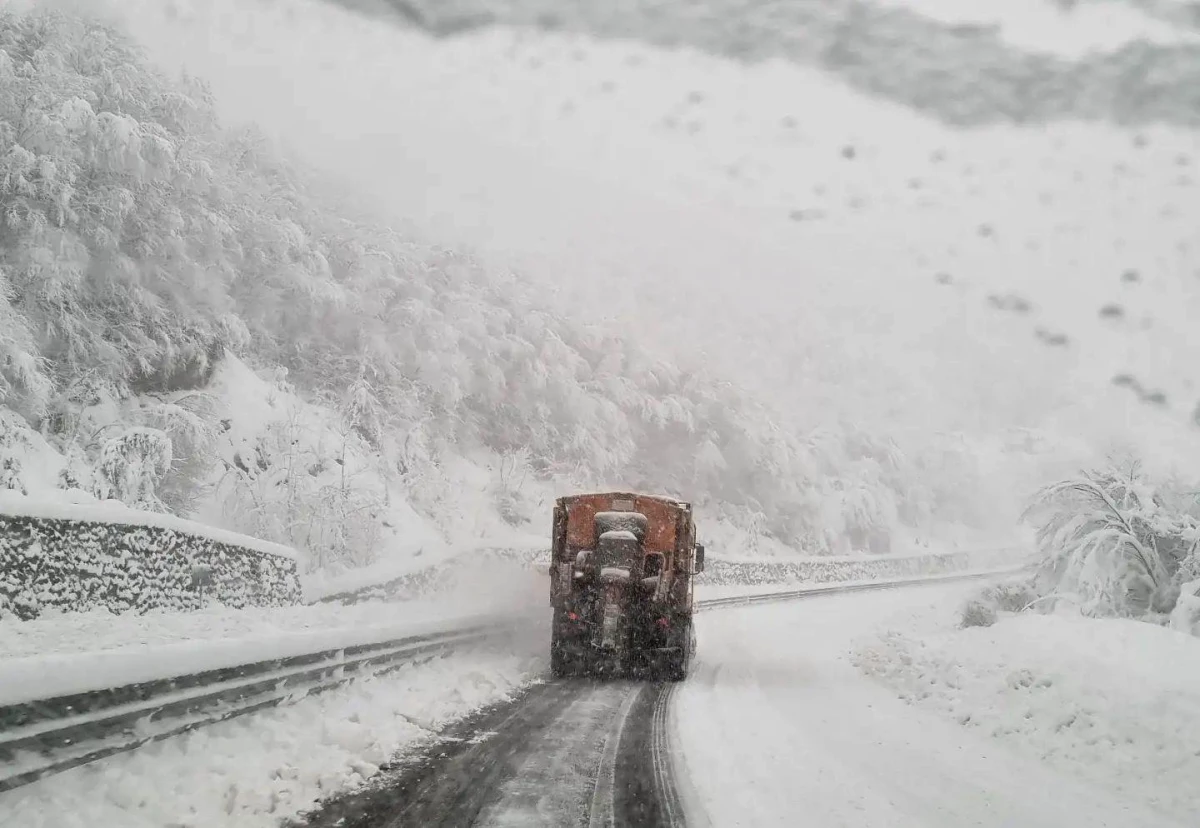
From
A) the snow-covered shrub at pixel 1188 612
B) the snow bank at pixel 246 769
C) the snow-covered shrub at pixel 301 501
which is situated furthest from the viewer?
the snow-covered shrub at pixel 301 501

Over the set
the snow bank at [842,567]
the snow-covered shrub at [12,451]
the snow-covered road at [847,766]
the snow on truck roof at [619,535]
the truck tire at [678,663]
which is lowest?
the snow bank at [842,567]

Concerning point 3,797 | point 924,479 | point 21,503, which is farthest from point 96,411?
point 924,479

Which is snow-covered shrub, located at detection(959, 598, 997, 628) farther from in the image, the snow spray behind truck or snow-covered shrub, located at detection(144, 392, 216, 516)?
snow-covered shrub, located at detection(144, 392, 216, 516)

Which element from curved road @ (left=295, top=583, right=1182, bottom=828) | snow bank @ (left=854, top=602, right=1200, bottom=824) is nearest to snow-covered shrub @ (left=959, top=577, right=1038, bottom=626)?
snow bank @ (left=854, top=602, right=1200, bottom=824)

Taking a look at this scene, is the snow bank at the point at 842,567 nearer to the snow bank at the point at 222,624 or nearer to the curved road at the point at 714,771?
the snow bank at the point at 222,624

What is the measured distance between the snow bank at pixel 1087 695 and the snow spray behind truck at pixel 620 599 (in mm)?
3725

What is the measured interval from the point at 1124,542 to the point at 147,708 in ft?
49.0

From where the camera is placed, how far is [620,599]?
1263 centimetres

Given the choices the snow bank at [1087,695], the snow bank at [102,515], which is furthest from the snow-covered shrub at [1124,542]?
the snow bank at [102,515]

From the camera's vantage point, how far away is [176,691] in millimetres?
5957

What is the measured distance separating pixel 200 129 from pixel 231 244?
4102 mm

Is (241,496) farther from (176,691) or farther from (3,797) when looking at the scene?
(3,797)

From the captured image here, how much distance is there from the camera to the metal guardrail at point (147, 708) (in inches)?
176

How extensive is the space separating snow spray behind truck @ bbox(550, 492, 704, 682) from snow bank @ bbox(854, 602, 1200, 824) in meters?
3.72
